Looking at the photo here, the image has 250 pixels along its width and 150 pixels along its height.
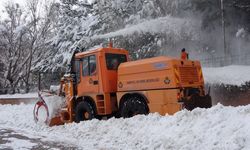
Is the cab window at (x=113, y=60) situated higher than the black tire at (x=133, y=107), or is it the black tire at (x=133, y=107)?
the cab window at (x=113, y=60)

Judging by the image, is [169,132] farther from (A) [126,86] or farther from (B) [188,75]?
(A) [126,86]

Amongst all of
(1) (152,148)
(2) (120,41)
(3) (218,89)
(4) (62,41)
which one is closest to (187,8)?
(3) (218,89)

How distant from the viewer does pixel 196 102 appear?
11.4 m

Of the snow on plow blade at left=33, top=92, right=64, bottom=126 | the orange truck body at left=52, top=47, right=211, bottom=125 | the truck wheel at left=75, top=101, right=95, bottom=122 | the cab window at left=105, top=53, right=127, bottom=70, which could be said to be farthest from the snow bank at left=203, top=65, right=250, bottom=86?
the snow on plow blade at left=33, top=92, right=64, bottom=126

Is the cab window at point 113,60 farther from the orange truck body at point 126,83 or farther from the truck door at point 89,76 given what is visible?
the truck door at point 89,76

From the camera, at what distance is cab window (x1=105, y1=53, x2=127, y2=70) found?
13.0 m

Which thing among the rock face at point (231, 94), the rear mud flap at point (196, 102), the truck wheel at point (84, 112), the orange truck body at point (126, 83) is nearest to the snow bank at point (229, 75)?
the rock face at point (231, 94)

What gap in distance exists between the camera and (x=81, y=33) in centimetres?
2812

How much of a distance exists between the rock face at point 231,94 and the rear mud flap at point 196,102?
3.45 m

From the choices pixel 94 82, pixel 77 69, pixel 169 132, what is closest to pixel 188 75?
pixel 169 132

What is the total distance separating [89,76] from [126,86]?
1.79 m

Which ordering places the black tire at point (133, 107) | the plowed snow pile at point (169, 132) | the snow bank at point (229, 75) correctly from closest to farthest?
the plowed snow pile at point (169, 132) < the black tire at point (133, 107) < the snow bank at point (229, 75)

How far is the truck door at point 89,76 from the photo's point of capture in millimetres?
13031

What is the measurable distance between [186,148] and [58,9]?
25772 millimetres
